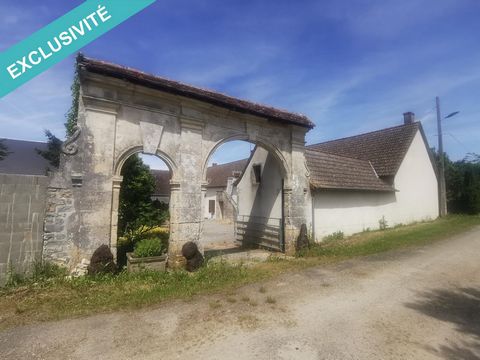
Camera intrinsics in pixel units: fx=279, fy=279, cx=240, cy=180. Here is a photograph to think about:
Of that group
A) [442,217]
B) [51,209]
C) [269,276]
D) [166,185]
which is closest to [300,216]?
[269,276]

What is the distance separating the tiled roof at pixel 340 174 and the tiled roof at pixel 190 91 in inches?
115

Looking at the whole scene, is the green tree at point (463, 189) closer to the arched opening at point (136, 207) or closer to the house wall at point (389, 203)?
the house wall at point (389, 203)

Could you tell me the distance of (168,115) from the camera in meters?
A: 7.34

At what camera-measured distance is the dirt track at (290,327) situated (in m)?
3.46

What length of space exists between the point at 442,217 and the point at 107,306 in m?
21.4

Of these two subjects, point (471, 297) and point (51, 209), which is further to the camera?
point (51, 209)

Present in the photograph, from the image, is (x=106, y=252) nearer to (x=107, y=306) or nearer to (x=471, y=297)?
(x=107, y=306)

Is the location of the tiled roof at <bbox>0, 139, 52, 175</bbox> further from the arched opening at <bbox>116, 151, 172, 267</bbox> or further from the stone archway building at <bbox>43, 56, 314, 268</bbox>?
the stone archway building at <bbox>43, 56, 314, 268</bbox>

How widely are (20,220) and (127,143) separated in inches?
105

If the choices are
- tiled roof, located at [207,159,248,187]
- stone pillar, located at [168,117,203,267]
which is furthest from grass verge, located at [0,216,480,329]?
tiled roof, located at [207,159,248,187]

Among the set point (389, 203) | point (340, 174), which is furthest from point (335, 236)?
point (389, 203)

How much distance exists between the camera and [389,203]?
15.0m

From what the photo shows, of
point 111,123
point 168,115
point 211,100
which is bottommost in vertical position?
point 111,123

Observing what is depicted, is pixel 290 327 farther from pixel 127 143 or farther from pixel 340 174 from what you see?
pixel 340 174
